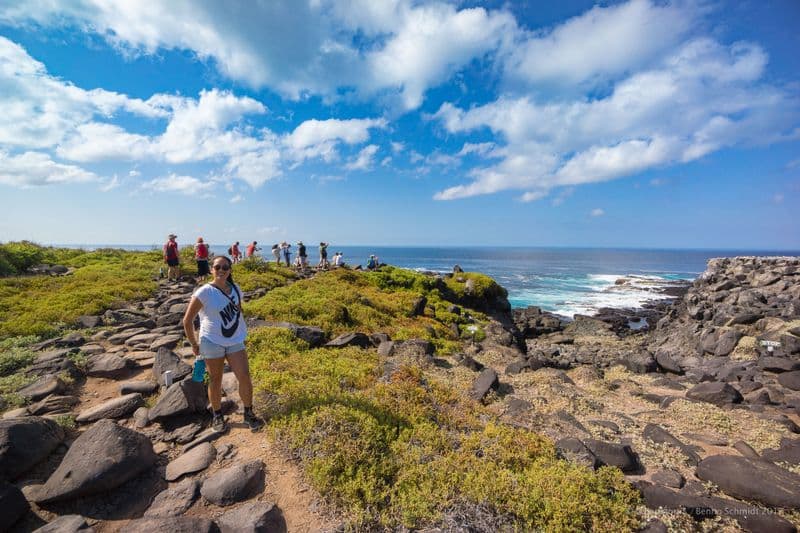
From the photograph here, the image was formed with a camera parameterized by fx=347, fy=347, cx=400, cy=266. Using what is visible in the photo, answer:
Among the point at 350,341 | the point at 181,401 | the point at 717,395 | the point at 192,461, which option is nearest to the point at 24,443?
the point at 181,401

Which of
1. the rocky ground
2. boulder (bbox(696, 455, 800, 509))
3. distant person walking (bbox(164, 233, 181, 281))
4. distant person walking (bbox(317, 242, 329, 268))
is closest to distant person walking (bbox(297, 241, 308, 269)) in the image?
distant person walking (bbox(317, 242, 329, 268))

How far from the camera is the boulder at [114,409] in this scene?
19.5 ft

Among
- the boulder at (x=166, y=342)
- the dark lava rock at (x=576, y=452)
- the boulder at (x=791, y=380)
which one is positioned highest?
the boulder at (x=166, y=342)

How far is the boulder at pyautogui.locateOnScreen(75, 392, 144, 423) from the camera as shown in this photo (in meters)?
5.94

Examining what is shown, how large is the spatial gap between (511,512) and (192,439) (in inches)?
194

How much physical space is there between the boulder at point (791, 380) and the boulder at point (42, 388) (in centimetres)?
1931

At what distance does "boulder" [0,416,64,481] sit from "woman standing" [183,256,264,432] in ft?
6.79

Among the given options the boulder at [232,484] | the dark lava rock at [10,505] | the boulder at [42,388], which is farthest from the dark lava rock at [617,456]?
the boulder at [42,388]

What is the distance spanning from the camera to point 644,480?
5.62 meters

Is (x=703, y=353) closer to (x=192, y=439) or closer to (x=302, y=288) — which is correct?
(x=302, y=288)

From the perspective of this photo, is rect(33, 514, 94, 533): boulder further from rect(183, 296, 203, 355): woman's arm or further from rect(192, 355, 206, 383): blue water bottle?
rect(183, 296, 203, 355): woman's arm

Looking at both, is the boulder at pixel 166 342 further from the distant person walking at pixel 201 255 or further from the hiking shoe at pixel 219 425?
the distant person walking at pixel 201 255

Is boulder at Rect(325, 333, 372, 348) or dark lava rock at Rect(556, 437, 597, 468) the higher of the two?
boulder at Rect(325, 333, 372, 348)

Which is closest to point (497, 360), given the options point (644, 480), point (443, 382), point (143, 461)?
point (443, 382)
